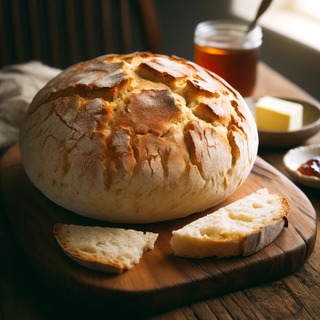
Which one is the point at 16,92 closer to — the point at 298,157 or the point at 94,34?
the point at 298,157

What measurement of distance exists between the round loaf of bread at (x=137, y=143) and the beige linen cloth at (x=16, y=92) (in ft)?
1.14

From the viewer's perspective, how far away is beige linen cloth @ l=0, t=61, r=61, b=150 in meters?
1.55

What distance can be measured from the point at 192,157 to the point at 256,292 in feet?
0.90

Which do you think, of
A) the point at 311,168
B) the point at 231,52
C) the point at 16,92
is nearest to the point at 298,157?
the point at 311,168

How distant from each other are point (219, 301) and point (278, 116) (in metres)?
0.73

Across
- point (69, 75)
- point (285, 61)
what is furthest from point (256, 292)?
point (285, 61)

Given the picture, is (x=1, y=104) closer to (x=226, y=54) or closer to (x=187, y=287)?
(x=226, y=54)

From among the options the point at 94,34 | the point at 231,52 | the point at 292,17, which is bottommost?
the point at 94,34

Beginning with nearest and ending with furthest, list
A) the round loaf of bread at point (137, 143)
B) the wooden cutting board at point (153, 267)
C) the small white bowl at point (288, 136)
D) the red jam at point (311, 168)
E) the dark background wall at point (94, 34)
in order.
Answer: the wooden cutting board at point (153, 267)
the round loaf of bread at point (137, 143)
the red jam at point (311, 168)
the small white bowl at point (288, 136)
the dark background wall at point (94, 34)

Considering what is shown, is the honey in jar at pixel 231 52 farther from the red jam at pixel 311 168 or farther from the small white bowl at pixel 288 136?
the red jam at pixel 311 168

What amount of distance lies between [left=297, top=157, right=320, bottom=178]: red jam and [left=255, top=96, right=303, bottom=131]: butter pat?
7.8 inches

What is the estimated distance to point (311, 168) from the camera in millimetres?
1357

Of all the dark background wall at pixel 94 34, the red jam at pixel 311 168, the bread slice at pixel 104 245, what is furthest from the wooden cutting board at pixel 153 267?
the dark background wall at pixel 94 34

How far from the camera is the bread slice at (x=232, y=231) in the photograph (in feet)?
3.29
